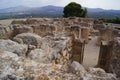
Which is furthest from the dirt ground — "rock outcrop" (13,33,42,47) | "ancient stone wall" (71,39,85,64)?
"rock outcrop" (13,33,42,47)

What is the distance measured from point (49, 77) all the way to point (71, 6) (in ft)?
127

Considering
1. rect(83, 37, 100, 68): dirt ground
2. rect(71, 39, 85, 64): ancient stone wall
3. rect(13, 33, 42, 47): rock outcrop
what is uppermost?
rect(13, 33, 42, 47): rock outcrop

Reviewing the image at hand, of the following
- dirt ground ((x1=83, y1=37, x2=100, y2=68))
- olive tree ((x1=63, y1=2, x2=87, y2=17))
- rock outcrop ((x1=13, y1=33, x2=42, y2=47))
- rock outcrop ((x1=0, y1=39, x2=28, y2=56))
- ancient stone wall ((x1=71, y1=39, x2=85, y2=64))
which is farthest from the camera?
olive tree ((x1=63, y1=2, x2=87, y2=17))

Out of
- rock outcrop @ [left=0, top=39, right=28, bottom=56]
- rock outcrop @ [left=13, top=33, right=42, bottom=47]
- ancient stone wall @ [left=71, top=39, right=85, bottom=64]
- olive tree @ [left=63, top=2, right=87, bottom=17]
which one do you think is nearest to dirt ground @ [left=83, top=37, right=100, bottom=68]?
ancient stone wall @ [left=71, top=39, right=85, bottom=64]

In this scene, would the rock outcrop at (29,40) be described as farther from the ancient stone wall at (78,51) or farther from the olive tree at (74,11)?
the olive tree at (74,11)

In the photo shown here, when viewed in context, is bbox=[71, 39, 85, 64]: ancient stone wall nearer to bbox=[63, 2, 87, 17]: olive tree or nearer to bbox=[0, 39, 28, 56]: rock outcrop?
bbox=[0, 39, 28, 56]: rock outcrop

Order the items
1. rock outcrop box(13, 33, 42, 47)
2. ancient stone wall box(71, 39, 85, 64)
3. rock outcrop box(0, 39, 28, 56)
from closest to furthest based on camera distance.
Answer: rock outcrop box(0, 39, 28, 56) < rock outcrop box(13, 33, 42, 47) < ancient stone wall box(71, 39, 85, 64)

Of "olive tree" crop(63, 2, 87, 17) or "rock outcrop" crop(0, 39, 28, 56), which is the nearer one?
"rock outcrop" crop(0, 39, 28, 56)

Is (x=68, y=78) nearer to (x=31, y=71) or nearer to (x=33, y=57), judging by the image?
(x=31, y=71)

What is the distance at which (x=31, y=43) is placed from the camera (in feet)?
20.2

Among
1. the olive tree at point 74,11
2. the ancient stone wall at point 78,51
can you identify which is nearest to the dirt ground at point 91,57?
the ancient stone wall at point 78,51

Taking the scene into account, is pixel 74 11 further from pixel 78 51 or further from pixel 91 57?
pixel 78 51

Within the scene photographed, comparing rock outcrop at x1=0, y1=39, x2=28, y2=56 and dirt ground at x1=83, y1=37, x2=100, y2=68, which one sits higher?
rock outcrop at x1=0, y1=39, x2=28, y2=56

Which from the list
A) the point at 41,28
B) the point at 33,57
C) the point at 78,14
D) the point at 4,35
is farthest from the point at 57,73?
the point at 78,14
